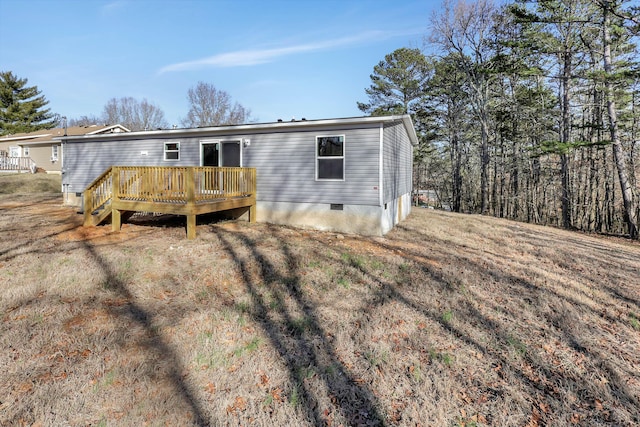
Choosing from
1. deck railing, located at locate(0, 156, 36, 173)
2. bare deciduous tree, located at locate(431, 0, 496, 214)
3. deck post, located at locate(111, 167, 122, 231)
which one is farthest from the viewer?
deck railing, located at locate(0, 156, 36, 173)

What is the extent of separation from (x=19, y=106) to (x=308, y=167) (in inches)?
1643

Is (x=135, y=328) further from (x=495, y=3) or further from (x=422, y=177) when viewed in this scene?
(x=422, y=177)

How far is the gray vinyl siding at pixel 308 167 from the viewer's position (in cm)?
854

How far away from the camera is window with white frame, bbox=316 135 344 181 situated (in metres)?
8.92

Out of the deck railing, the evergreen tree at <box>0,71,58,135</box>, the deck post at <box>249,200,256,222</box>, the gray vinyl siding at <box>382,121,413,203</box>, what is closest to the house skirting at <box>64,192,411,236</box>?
the deck post at <box>249,200,256,222</box>

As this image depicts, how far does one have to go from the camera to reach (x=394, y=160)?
10352 mm

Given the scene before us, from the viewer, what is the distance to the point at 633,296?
559 centimetres

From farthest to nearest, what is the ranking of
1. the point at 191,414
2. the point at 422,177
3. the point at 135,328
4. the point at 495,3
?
the point at 422,177
the point at 495,3
the point at 135,328
the point at 191,414

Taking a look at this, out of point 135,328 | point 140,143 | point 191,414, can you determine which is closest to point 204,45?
point 140,143

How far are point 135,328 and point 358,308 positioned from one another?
296 centimetres

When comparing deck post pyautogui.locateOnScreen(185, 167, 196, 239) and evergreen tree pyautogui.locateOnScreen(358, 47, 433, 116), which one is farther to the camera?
evergreen tree pyautogui.locateOnScreen(358, 47, 433, 116)

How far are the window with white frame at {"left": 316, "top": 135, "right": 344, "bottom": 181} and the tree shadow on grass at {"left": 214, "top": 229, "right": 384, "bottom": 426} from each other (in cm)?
338

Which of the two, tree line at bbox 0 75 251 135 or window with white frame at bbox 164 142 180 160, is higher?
tree line at bbox 0 75 251 135

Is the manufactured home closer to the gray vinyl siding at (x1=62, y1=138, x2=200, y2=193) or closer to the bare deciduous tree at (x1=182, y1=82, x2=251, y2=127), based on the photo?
the gray vinyl siding at (x1=62, y1=138, x2=200, y2=193)
